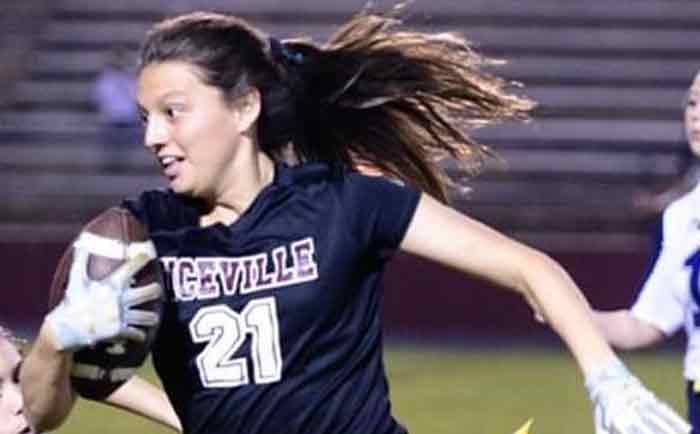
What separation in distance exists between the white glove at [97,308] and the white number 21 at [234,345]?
0.80 ft

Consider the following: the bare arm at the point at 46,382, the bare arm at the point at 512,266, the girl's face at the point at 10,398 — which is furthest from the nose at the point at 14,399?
the bare arm at the point at 512,266

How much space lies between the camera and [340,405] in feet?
14.0

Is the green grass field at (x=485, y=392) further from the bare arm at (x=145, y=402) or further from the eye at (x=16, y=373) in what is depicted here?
the eye at (x=16, y=373)

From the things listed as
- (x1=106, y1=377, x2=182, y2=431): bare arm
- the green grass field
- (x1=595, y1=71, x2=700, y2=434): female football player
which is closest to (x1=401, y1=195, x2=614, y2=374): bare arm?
(x1=106, y1=377, x2=182, y2=431): bare arm

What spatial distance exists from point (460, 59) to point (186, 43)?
2.70 ft

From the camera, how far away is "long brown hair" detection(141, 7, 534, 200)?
14.3ft

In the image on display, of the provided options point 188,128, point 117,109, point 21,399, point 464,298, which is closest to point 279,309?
point 188,128

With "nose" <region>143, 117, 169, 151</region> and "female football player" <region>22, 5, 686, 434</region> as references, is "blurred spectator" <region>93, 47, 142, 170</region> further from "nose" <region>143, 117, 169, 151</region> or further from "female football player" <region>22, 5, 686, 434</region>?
"nose" <region>143, 117, 169, 151</region>

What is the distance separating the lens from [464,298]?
14.7 metres

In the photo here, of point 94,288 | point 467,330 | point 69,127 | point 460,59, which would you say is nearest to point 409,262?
point 467,330

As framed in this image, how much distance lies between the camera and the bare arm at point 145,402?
482cm

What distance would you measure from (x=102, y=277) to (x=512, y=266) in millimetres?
754

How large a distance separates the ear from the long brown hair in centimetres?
2

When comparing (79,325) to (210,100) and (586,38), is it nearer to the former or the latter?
(210,100)
